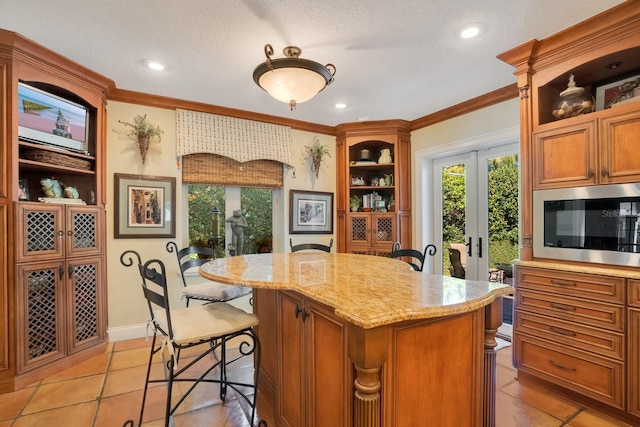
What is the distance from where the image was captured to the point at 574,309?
7.08ft

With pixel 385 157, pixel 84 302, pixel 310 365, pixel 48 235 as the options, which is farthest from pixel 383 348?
pixel 385 157

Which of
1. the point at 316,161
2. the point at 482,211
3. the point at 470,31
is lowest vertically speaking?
the point at 482,211

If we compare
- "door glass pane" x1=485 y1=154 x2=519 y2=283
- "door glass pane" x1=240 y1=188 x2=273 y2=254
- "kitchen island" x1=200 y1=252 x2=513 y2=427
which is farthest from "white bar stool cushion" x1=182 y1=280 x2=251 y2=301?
"door glass pane" x1=485 y1=154 x2=519 y2=283

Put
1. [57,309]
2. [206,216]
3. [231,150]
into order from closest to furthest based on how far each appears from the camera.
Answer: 1. [57,309]
2. [231,150]
3. [206,216]

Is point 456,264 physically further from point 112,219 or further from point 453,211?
point 112,219

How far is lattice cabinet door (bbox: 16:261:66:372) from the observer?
2.34m

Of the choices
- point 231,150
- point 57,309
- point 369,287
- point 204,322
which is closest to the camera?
point 369,287

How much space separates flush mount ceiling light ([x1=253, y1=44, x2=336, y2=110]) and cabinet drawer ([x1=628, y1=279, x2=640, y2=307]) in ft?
7.52

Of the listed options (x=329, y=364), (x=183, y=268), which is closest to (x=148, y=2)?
(x=183, y=268)

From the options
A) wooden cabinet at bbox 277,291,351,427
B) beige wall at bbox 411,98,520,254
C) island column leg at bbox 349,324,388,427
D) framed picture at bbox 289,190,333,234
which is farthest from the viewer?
framed picture at bbox 289,190,333,234

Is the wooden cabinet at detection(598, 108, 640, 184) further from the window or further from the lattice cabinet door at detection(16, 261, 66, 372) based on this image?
the lattice cabinet door at detection(16, 261, 66, 372)

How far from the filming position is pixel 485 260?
358 centimetres

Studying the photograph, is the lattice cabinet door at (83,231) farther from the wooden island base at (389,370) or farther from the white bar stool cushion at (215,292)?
the wooden island base at (389,370)

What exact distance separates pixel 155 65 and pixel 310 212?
8.01ft
